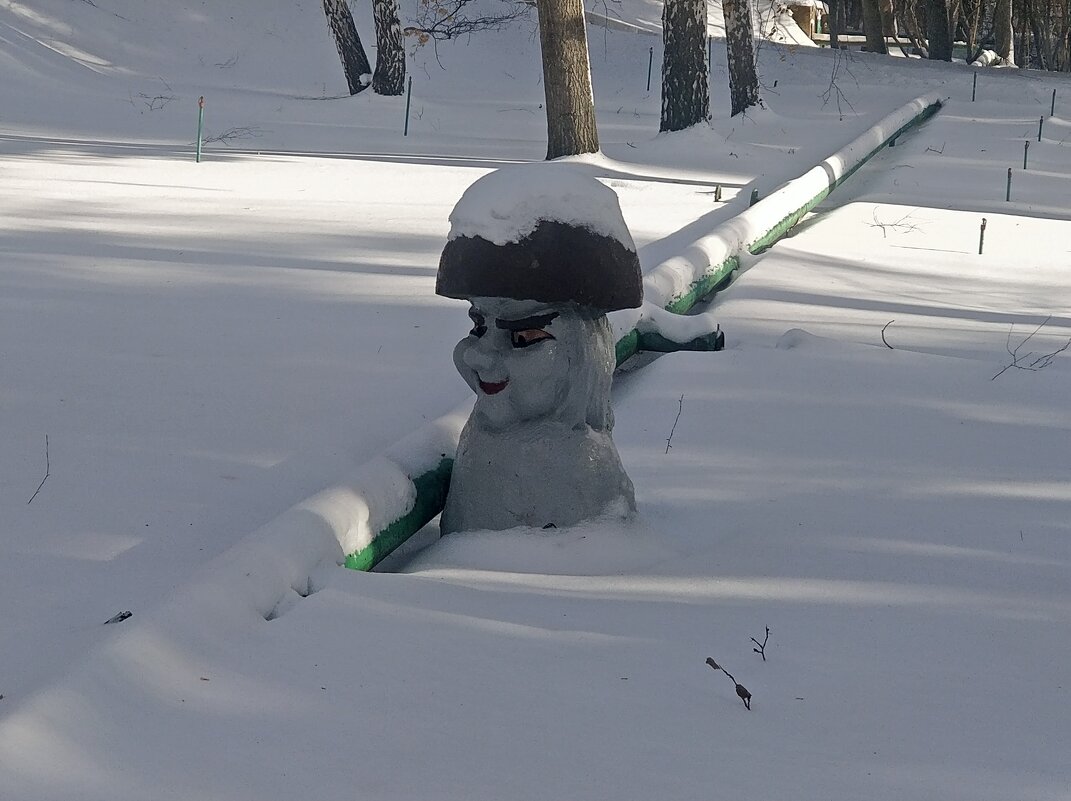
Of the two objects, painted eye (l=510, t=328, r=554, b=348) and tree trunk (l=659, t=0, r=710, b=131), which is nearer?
Result: painted eye (l=510, t=328, r=554, b=348)

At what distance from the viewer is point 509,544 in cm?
371

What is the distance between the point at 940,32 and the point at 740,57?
16.3 meters

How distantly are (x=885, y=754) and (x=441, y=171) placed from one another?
11270 millimetres

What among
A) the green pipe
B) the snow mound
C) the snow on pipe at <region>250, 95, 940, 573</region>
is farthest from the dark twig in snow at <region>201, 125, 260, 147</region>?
the snow mound

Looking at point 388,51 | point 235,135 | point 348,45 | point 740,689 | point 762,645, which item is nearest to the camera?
point 740,689

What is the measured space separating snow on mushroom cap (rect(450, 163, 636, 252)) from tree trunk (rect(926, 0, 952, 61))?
3133 cm

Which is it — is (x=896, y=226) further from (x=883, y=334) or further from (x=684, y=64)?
(x=684, y=64)

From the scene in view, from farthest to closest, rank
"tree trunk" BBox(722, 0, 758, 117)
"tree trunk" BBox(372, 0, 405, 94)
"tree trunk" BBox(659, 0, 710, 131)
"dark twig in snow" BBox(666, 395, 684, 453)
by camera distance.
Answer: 1. "tree trunk" BBox(372, 0, 405, 94)
2. "tree trunk" BBox(722, 0, 758, 117)
3. "tree trunk" BBox(659, 0, 710, 131)
4. "dark twig in snow" BBox(666, 395, 684, 453)

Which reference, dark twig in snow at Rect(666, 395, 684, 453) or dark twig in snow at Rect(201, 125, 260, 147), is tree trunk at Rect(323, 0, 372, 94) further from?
dark twig in snow at Rect(666, 395, 684, 453)

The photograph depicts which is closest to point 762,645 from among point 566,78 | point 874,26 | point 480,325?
point 480,325

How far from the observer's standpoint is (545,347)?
3.73 m

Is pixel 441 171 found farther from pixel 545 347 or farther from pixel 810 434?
pixel 545 347

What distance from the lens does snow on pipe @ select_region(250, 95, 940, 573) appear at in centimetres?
351

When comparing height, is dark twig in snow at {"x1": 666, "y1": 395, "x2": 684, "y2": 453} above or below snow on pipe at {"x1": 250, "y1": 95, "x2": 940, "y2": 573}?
below
